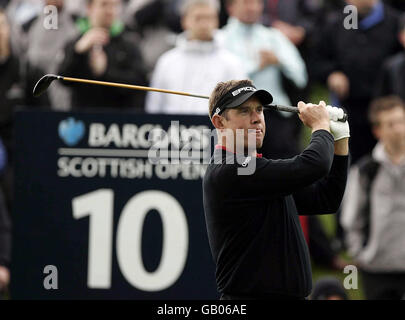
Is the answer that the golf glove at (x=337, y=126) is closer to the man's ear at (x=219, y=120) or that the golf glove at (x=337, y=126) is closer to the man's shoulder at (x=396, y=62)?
the man's ear at (x=219, y=120)

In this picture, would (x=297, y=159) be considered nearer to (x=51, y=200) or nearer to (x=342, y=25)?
(x=51, y=200)

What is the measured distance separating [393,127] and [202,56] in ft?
5.68

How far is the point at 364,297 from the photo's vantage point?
837 centimetres

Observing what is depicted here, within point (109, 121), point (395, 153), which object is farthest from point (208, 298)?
point (395, 153)

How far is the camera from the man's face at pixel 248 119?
514 centimetres

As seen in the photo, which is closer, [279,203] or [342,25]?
[279,203]

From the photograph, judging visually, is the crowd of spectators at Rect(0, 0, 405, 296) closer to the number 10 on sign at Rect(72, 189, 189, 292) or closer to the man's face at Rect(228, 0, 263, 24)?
the man's face at Rect(228, 0, 263, 24)

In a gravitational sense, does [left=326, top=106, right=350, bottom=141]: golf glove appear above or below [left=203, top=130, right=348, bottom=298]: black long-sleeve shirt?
above

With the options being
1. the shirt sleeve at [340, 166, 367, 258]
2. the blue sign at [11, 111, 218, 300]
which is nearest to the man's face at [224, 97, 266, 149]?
the blue sign at [11, 111, 218, 300]

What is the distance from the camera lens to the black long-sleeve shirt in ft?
16.4

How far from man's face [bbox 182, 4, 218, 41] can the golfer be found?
3.66 metres

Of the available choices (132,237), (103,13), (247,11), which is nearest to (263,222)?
(132,237)

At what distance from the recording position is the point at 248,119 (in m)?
5.18

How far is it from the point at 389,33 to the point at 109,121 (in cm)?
408
